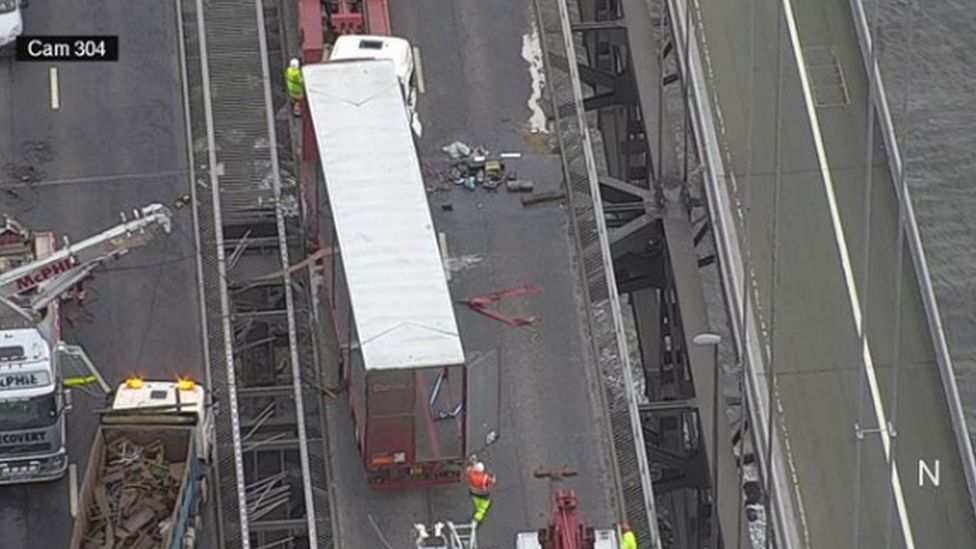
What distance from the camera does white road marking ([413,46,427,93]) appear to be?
83.4m

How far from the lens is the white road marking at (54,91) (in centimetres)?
8819

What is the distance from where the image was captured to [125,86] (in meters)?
89.0

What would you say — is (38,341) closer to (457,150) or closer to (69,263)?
(69,263)

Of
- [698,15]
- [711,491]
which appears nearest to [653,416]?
[711,491]

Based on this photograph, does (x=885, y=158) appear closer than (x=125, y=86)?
Yes

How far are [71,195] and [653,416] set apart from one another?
15967 mm

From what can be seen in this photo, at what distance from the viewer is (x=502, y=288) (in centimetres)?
7812

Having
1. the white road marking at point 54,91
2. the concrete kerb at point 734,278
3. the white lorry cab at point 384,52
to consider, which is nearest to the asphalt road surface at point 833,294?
the concrete kerb at point 734,278

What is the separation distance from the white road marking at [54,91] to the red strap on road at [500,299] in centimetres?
1593

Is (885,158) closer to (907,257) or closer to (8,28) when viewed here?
(907,257)

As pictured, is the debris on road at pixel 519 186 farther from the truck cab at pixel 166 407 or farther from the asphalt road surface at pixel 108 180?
the truck cab at pixel 166 407

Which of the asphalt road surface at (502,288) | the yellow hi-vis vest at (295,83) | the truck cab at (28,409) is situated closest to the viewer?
the asphalt road surface at (502,288)

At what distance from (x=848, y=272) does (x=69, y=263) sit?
61.5 ft

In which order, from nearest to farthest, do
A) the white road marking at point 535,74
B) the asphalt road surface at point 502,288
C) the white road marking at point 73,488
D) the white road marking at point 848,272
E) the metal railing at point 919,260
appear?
the asphalt road surface at point 502,288, the white road marking at point 848,272, the metal railing at point 919,260, the white road marking at point 73,488, the white road marking at point 535,74
